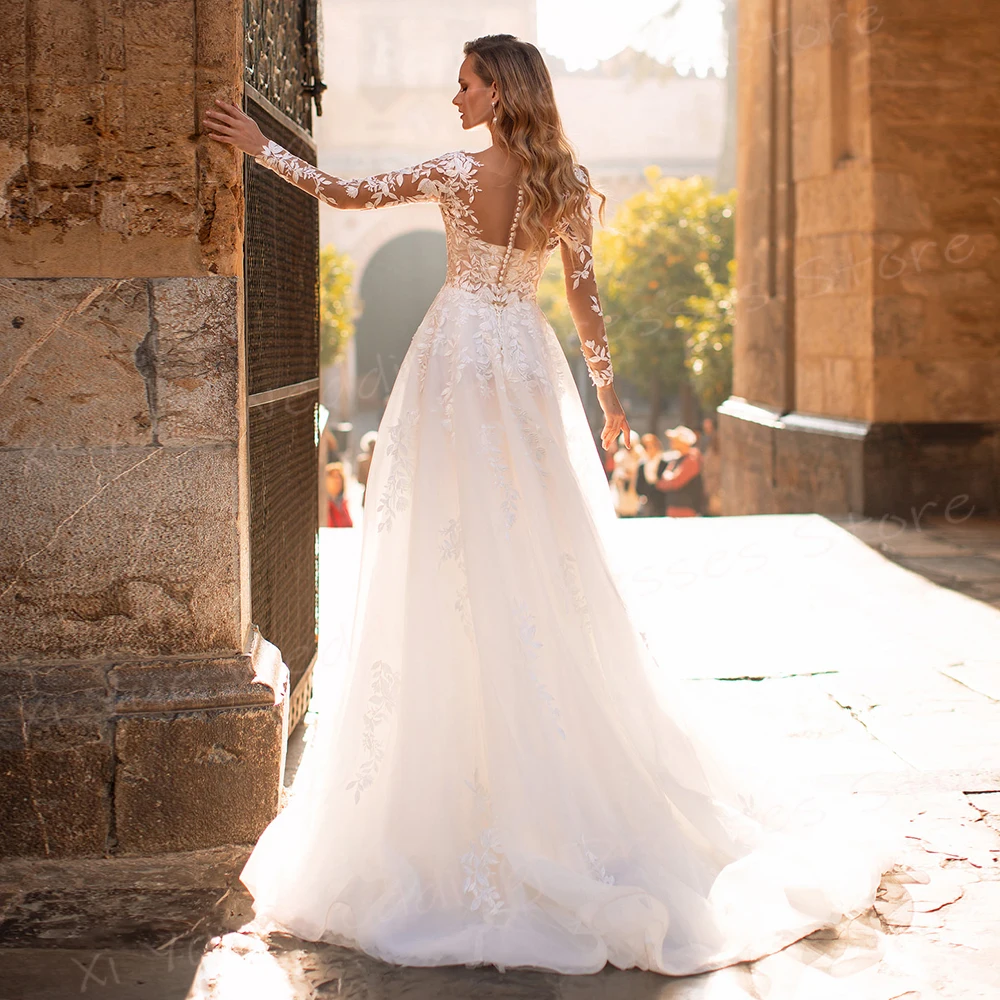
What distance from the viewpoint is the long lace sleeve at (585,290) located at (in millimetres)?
2900

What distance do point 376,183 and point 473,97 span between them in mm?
298

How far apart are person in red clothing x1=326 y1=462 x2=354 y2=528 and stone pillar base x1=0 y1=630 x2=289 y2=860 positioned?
709 centimetres

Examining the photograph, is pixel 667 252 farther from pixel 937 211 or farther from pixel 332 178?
pixel 332 178

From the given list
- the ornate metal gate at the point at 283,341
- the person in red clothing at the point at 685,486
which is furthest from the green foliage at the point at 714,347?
the ornate metal gate at the point at 283,341

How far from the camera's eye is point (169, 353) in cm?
285

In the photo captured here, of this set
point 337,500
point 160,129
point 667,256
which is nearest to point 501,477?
point 160,129

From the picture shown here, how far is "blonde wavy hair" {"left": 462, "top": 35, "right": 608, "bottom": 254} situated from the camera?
272cm

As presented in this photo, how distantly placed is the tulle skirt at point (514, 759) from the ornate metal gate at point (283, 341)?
590 mm

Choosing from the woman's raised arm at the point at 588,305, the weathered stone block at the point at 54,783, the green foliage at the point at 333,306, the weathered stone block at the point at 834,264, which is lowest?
the weathered stone block at the point at 54,783

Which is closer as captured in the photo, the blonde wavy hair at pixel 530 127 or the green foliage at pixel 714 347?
the blonde wavy hair at pixel 530 127

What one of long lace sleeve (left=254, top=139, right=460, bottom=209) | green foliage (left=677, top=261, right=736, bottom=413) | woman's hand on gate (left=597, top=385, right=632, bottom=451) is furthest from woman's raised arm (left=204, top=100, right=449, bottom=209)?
green foliage (left=677, top=261, right=736, bottom=413)

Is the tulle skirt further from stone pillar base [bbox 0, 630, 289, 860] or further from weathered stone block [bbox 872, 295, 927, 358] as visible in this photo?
weathered stone block [bbox 872, 295, 927, 358]

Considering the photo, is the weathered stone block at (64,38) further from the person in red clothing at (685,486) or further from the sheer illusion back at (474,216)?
the person in red clothing at (685,486)

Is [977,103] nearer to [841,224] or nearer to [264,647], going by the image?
[841,224]
